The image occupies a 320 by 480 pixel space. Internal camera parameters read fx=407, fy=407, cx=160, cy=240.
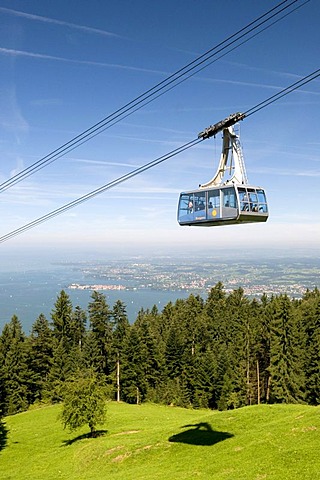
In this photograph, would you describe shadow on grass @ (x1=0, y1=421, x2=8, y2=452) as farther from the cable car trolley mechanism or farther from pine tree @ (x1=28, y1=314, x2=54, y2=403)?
the cable car trolley mechanism

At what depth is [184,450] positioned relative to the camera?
27344 mm

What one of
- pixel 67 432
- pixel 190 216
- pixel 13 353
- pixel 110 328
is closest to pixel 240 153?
pixel 190 216

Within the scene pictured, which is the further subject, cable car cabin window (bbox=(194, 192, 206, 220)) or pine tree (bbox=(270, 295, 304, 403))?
pine tree (bbox=(270, 295, 304, 403))

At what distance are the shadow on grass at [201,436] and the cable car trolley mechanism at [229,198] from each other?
17.0m

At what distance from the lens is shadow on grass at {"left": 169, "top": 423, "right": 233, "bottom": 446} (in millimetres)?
28531

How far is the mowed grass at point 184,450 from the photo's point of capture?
70.1ft

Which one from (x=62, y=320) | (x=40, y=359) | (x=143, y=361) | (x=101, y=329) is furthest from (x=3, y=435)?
(x=143, y=361)

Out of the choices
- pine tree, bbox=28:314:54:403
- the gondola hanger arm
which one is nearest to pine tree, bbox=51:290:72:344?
pine tree, bbox=28:314:54:403

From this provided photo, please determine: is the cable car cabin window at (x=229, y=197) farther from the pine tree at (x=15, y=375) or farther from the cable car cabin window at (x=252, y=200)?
the pine tree at (x=15, y=375)

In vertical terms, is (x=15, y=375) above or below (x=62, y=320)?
below

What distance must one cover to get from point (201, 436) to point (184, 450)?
320cm

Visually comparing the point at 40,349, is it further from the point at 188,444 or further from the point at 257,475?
the point at 257,475

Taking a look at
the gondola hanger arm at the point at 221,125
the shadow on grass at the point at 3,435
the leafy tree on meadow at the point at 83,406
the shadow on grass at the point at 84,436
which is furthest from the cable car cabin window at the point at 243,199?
the shadow on grass at the point at 3,435

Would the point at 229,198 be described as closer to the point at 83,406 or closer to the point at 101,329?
the point at 83,406
